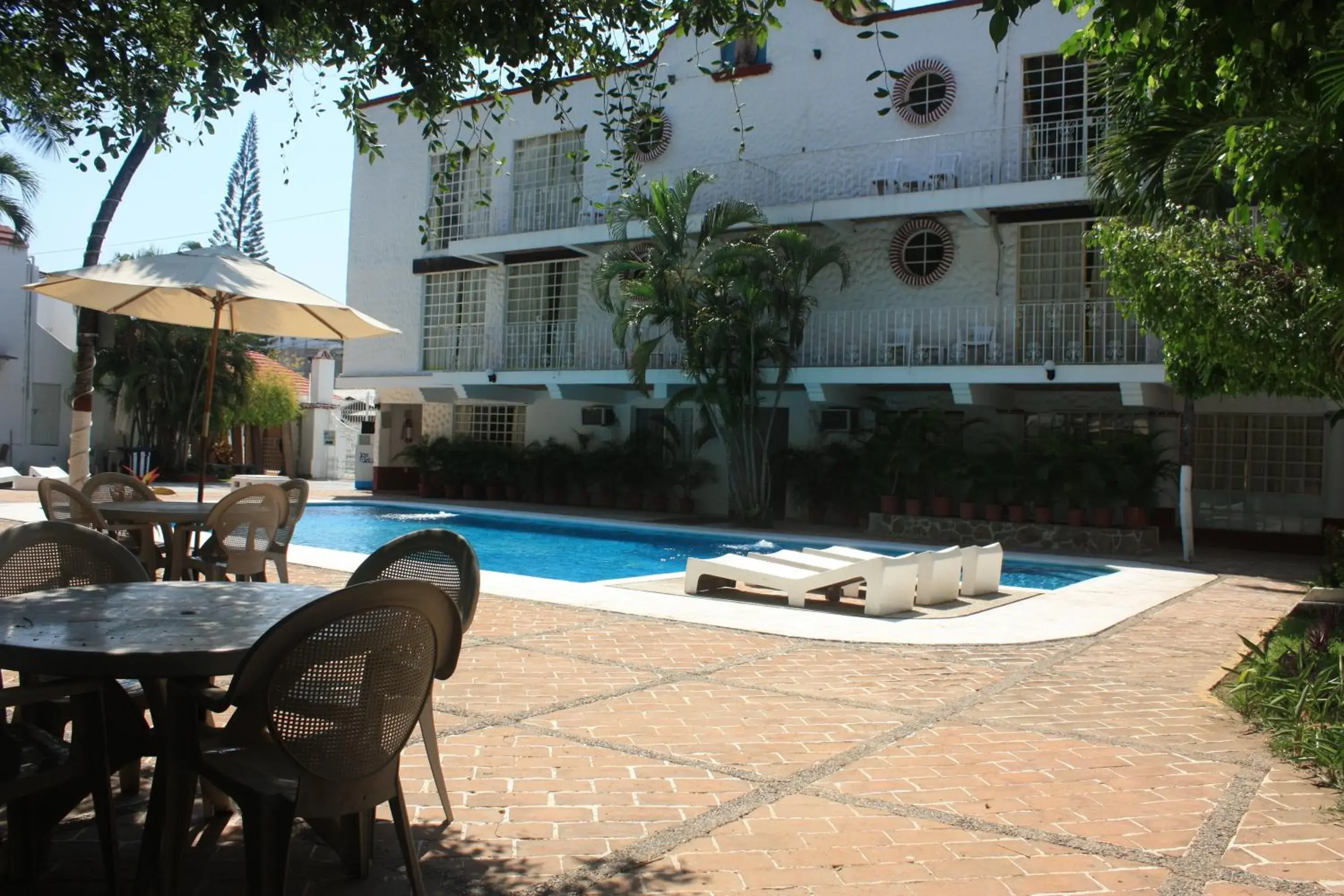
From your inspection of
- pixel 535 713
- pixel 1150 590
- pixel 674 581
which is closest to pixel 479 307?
pixel 674 581

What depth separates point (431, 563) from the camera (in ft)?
13.1

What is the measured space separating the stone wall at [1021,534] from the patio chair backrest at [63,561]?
44.6 feet

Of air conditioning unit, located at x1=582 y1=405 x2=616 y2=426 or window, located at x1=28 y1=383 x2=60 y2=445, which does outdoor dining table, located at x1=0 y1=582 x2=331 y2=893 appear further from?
window, located at x1=28 y1=383 x2=60 y2=445

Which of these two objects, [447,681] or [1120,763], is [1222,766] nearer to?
[1120,763]

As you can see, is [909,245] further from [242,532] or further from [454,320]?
[242,532]

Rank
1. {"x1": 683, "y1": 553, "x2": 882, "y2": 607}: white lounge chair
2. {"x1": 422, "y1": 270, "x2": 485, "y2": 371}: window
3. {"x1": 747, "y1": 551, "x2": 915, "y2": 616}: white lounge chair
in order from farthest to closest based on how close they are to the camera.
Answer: {"x1": 422, "y1": 270, "x2": 485, "y2": 371}: window, {"x1": 683, "y1": 553, "x2": 882, "y2": 607}: white lounge chair, {"x1": 747, "y1": 551, "x2": 915, "y2": 616}: white lounge chair

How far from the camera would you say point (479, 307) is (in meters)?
23.6

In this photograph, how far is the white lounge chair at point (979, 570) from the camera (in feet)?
33.3

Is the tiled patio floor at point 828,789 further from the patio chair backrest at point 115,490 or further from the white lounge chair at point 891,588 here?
the patio chair backrest at point 115,490

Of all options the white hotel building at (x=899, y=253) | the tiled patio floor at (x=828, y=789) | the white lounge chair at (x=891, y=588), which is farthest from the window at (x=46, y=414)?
the tiled patio floor at (x=828, y=789)

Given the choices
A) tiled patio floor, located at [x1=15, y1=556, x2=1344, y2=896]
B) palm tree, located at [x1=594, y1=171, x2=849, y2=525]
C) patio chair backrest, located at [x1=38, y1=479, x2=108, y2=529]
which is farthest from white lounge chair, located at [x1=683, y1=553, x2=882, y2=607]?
palm tree, located at [x1=594, y1=171, x2=849, y2=525]

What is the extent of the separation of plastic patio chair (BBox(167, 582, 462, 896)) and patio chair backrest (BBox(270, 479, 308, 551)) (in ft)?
14.6

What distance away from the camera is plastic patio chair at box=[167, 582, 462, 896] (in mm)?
2613

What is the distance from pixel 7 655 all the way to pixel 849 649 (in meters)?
5.37
